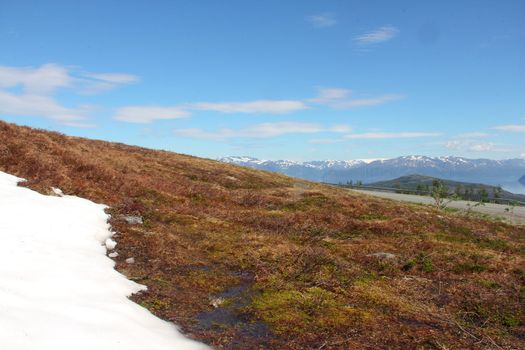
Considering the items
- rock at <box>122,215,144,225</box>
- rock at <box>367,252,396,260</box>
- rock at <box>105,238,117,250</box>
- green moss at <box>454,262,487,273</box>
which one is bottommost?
green moss at <box>454,262,487,273</box>

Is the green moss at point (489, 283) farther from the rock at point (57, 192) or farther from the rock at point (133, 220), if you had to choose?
the rock at point (57, 192)

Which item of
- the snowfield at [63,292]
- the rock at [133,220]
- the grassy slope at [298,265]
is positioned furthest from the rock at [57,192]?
the rock at [133,220]

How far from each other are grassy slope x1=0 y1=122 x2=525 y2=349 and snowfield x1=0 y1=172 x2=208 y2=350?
30.4 inches

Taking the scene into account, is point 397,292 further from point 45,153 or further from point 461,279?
point 45,153

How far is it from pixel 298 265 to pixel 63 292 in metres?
6.99

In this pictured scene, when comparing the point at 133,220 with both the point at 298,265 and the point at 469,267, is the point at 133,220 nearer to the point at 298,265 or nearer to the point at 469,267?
the point at 298,265

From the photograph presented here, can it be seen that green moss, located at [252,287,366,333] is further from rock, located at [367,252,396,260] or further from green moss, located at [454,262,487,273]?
green moss, located at [454,262,487,273]

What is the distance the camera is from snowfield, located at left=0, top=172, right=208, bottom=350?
646 centimetres

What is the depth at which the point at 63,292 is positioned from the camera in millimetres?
8406

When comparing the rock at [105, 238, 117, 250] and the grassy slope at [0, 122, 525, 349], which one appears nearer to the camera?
the grassy slope at [0, 122, 525, 349]

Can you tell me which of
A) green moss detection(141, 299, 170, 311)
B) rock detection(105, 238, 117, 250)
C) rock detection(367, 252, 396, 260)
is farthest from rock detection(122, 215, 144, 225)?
rock detection(367, 252, 396, 260)

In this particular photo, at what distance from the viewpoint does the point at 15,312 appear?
21.7ft

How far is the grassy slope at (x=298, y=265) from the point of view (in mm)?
8922

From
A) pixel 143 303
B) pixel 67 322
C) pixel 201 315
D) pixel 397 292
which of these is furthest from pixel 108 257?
pixel 397 292
